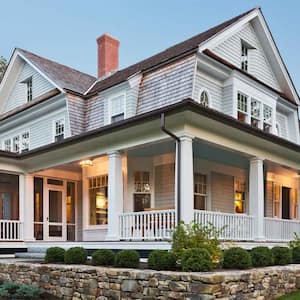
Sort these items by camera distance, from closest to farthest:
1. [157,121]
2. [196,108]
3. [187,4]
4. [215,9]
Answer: [196,108] < [157,121] < [187,4] < [215,9]

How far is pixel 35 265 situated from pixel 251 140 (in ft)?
20.6

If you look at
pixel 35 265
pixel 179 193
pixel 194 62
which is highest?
pixel 194 62

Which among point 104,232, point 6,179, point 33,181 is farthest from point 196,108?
point 6,179

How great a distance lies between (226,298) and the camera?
269 inches

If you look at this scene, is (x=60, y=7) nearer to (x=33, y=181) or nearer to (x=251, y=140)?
(x=33, y=181)

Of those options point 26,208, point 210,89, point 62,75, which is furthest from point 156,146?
point 62,75

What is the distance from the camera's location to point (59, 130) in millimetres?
16625

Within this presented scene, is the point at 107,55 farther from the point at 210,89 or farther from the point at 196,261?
the point at 196,261

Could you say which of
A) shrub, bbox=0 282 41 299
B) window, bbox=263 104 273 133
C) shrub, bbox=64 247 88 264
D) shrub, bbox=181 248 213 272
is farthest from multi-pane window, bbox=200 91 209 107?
shrub, bbox=0 282 41 299

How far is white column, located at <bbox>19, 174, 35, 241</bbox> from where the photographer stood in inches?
588

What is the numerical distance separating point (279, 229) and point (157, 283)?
7.75 m

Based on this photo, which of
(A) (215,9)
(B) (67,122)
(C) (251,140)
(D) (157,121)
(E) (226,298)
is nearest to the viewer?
(E) (226,298)

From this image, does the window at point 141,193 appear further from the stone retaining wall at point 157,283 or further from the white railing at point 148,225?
the stone retaining wall at point 157,283

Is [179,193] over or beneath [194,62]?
beneath
